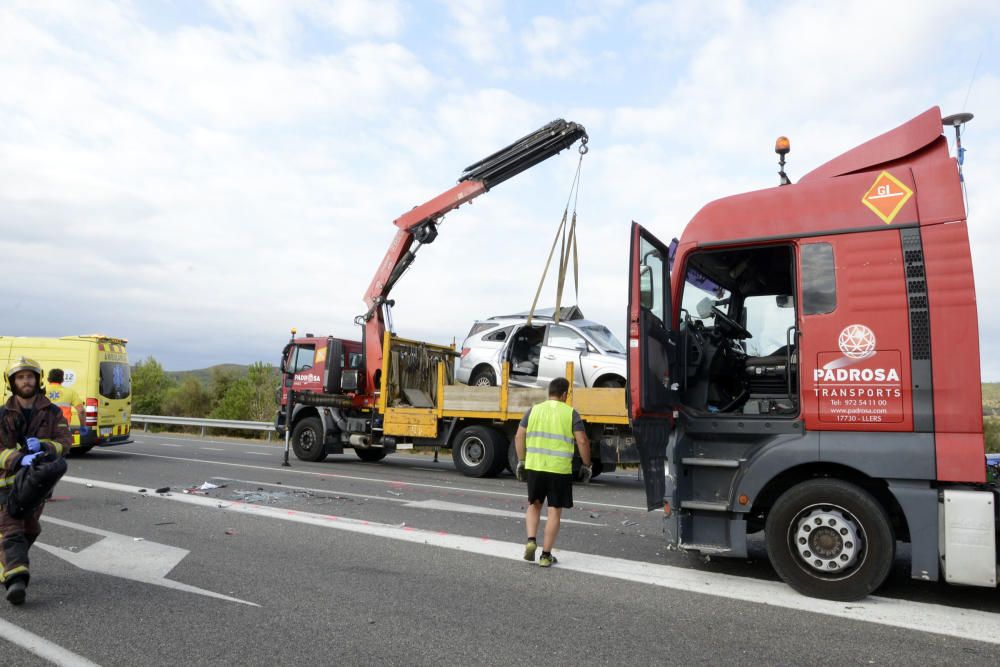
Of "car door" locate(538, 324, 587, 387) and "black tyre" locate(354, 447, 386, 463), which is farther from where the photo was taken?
"black tyre" locate(354, 447, 386, 463)

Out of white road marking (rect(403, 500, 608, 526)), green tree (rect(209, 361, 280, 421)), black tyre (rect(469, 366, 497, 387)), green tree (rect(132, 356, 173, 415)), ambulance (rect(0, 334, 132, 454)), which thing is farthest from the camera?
green tree (rect(132, 356, 173, 415))

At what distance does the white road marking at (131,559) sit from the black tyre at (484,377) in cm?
736

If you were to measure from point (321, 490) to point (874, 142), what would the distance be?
310 inches

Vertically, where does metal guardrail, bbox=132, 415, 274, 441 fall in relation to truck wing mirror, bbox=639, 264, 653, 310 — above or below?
below

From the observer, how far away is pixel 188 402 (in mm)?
39312

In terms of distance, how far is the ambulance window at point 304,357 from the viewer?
14.8 metres

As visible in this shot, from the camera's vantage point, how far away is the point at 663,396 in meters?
5.46

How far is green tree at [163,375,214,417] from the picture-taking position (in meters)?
38.8

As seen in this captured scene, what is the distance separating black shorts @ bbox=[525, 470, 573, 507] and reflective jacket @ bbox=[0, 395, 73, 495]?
343 centimetres

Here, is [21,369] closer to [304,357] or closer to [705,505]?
[705,505]

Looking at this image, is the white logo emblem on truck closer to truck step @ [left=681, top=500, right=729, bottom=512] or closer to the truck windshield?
truck step @ [left=681, top=500, right=729, bottom=512]

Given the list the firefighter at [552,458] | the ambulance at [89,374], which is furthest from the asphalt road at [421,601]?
the ambulance at [89,374]

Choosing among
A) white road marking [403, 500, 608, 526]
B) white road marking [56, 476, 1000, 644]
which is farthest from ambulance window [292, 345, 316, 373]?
white road marking [56, 476, 1000, 644]

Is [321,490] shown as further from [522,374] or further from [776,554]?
[776,554]
